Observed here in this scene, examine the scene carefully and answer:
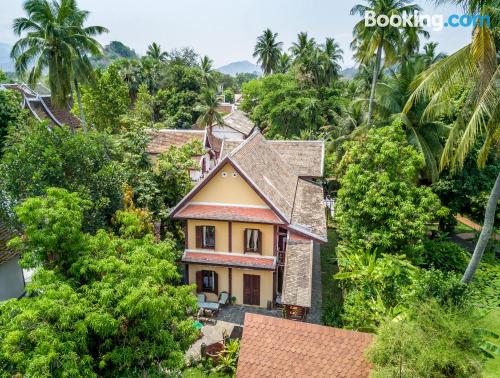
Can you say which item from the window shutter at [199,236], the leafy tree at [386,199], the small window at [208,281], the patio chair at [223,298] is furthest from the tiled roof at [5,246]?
the leafy tree at [386,199]

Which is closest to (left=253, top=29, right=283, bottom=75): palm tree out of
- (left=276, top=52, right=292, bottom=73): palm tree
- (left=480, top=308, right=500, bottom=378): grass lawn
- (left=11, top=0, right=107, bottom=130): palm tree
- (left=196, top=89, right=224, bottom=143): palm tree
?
(left=276, top=52, right=292, bottom=73): palm tree

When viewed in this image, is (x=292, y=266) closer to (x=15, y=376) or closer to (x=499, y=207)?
(x=15, y=376)

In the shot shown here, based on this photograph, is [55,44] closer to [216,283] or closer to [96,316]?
[216,283]

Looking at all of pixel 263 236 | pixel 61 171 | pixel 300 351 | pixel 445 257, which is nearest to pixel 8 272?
pixel 61 171

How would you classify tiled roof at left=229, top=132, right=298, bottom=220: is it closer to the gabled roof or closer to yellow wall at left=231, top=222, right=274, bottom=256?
the gabled roof

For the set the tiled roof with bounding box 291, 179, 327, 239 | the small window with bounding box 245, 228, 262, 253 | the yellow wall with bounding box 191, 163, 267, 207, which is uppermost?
the yellow wall with bounding box 191, 163, 267, 207

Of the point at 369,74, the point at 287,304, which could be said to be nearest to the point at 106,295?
the point at 287,304

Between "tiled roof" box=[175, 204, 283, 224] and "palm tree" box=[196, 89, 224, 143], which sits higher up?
"palm tree" box=[196, 89, 224, 143]
